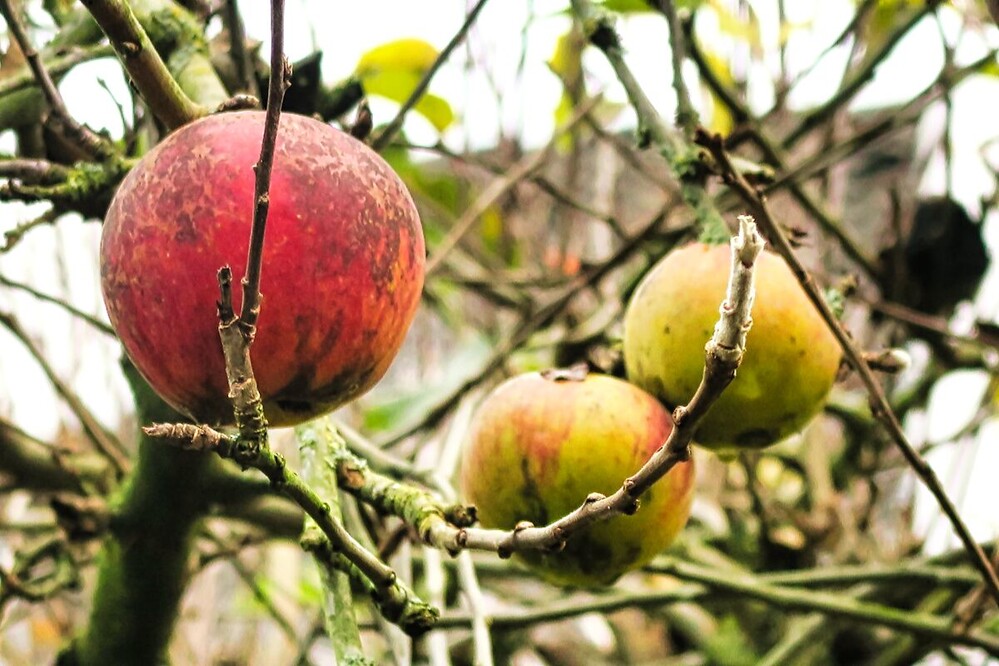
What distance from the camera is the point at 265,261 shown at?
0.56 metres

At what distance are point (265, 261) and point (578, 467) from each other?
32 centimetres

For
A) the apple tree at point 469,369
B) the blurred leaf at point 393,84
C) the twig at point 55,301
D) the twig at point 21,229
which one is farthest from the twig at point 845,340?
the blurred leaf at point 393,84

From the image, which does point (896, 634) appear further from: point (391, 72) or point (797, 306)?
point (391, 72)

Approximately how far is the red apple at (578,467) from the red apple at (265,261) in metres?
0.21

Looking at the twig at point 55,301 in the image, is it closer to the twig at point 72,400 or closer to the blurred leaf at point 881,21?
the twig at point 72,400

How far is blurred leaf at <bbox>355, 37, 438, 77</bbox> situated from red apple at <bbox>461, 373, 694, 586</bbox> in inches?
39.6

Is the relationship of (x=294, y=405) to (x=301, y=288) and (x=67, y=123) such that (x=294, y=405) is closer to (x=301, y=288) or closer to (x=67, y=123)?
(x=301, y=288)

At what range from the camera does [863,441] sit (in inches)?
70.0

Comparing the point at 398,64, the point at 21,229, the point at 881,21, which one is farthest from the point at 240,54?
the point at 881,21

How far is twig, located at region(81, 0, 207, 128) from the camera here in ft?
1.85

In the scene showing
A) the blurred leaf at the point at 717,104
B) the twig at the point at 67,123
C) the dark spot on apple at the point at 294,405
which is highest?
the blurred leaf at the point at 717,104

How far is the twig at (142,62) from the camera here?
0.56 metres

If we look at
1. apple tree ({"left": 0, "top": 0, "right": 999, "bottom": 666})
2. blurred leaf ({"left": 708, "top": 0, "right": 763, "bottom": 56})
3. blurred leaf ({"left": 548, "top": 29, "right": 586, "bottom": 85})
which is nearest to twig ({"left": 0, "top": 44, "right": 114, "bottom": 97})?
apple tree ({"left": 0, "top": 0, "right": 999, "bottom": 666})

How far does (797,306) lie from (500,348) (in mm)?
750
